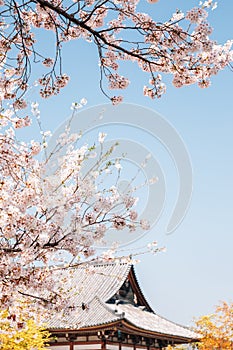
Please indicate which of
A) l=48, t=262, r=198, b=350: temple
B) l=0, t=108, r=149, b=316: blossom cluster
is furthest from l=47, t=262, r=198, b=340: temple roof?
l=0, t=108, r=149, b=316: blossom cluster

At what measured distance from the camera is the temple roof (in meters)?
15.4

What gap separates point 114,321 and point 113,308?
2.53 metres

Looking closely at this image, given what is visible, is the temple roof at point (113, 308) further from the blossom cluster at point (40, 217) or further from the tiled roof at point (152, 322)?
the blossom cluster at point (40, 217)

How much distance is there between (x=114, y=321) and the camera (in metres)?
14.7

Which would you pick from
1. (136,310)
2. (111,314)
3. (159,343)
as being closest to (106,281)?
(136,310)

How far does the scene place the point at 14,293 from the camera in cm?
448

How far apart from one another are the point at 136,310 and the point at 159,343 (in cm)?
160

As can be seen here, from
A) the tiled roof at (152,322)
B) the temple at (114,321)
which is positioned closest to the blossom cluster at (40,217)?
the temple at (114,321)

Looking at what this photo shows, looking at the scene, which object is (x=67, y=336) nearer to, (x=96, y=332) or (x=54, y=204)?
(x=96, y=332)

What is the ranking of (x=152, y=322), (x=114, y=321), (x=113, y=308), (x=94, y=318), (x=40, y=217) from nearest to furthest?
(x=40, y=217) → (x=114, y=321) → (x=94, y=318) → (x=113, y=308) → (x=152, y=322)

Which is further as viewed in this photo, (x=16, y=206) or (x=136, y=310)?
(x=136, y=310)

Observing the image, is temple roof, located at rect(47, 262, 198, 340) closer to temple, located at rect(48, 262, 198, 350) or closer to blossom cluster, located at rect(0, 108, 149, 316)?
temple, located at rect(48, 262, 198, 350)

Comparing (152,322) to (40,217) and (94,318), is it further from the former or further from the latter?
(40,217)

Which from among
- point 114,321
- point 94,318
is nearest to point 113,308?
point 94,318
